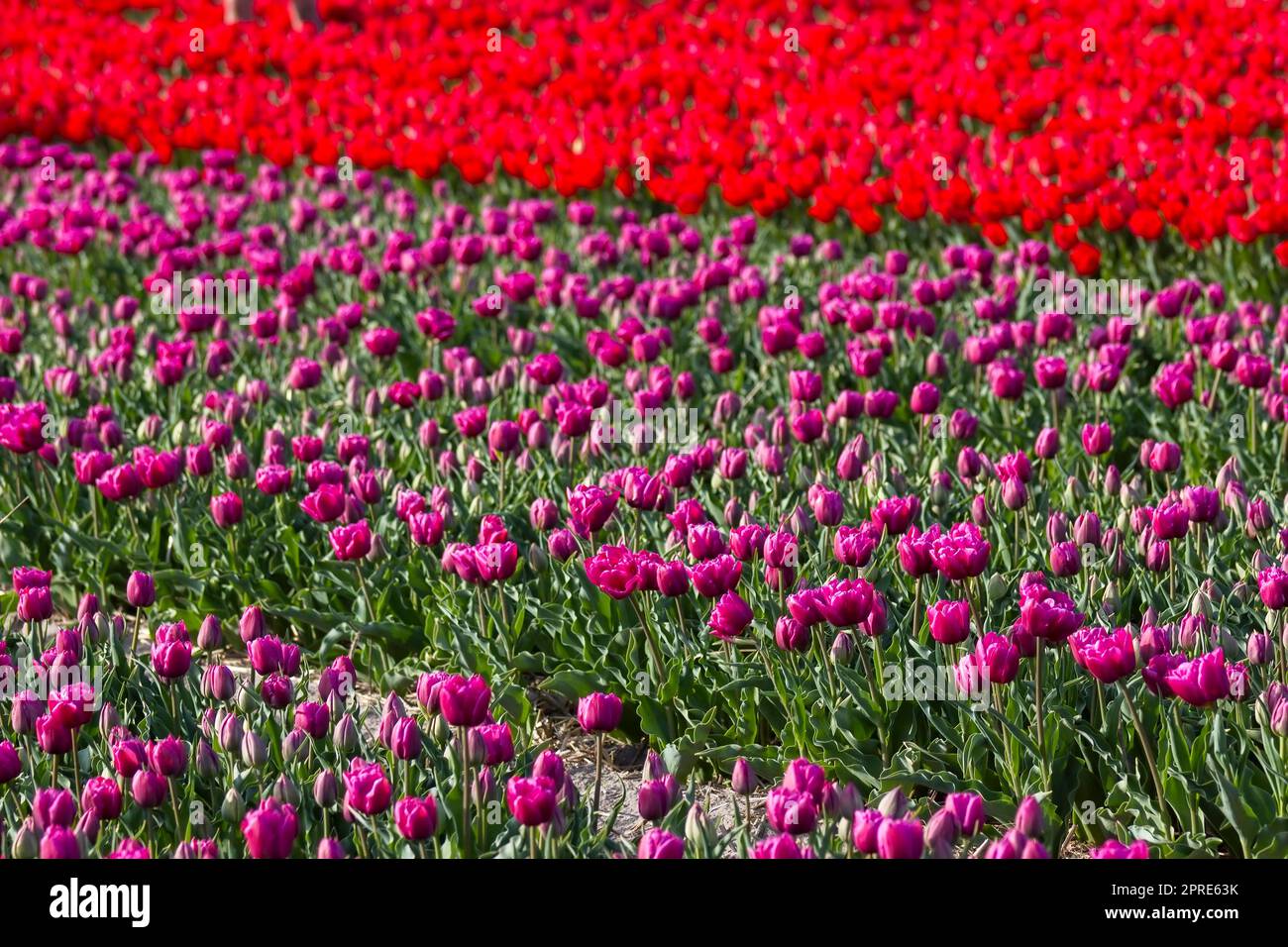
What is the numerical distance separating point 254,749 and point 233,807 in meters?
0.13

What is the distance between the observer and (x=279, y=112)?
10.7m

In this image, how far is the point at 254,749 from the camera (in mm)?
3521

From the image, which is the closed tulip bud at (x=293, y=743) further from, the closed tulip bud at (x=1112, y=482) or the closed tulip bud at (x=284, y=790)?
the closed tulip bud at (x=1112, y=482)

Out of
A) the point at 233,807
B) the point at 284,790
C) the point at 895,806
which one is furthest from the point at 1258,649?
the point at 233,807

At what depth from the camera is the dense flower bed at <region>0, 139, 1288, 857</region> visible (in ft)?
11.3

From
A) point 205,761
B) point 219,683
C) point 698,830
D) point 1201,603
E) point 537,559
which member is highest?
point 537,559

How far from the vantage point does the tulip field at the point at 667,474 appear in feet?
11.5

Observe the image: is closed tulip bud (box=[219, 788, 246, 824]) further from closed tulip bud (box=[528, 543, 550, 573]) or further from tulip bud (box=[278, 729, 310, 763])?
closed tulip bud (box=[528, 543, 550, 573])

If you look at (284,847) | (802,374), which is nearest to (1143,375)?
(802,374)

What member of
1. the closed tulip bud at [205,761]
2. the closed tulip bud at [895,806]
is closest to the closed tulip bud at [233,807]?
the closed tulip bud at [205,761]

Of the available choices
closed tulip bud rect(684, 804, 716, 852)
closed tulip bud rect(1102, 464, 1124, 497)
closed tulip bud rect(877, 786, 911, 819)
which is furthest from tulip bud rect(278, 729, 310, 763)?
closed tulip bud rect(1102, 464, 1124, 497)

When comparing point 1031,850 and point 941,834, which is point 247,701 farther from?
point 1031,850

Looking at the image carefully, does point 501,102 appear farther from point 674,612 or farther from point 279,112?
point 674,612

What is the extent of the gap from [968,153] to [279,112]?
4.42 metres
